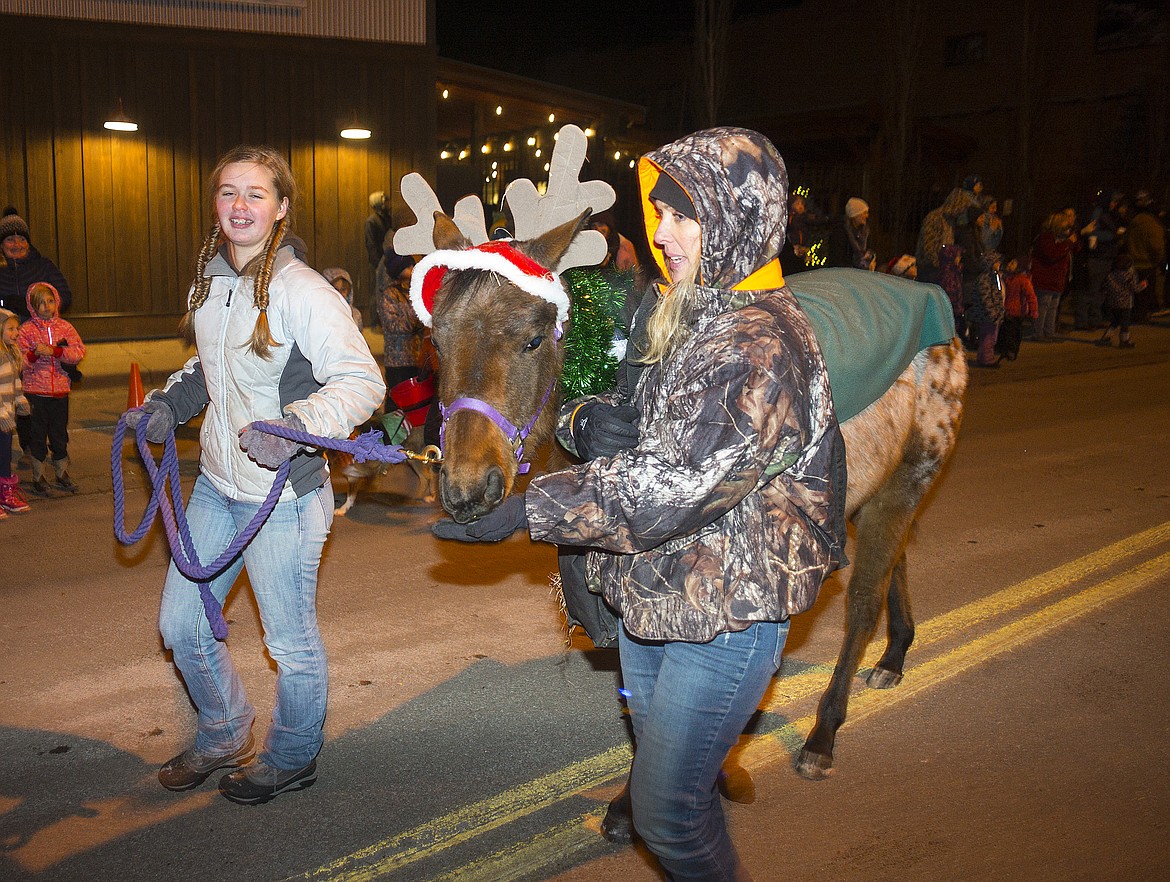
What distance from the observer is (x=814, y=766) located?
4.06m

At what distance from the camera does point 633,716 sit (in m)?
2.79

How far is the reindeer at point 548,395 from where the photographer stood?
123 inches

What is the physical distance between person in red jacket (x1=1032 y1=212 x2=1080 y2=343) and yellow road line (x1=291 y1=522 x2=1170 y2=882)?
11944 mm

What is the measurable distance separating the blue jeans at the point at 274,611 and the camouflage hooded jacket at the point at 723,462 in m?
1.34

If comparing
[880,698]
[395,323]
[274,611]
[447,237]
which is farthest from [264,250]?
[395,323]

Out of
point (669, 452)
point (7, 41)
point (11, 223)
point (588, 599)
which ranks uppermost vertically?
point (7, 41)

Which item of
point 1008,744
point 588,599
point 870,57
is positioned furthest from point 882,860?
point 870,57

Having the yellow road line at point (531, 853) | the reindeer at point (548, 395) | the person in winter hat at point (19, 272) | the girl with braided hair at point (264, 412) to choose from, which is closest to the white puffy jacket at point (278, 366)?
the girl with braided hair at point (264, 412)

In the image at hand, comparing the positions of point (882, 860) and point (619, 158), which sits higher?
point (619, 158)

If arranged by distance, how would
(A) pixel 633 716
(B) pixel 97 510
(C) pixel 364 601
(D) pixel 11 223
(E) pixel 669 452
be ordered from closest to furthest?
(E) pixel 669 452
(A) pixel 633 716
(C) pixel 364 601
(B) pixel 97 510
(D) pixel 11 223

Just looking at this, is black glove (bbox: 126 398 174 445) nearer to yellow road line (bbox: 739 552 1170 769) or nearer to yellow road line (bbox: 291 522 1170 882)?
yellow road line (bbox: 291 522 1170 882)

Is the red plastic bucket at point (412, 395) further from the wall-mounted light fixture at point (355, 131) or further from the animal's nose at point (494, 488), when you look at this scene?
the wall-mounted light fixture at point (355, 131)

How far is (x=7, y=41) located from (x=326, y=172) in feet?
15.4

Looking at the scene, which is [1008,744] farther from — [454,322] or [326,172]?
[326,172]
